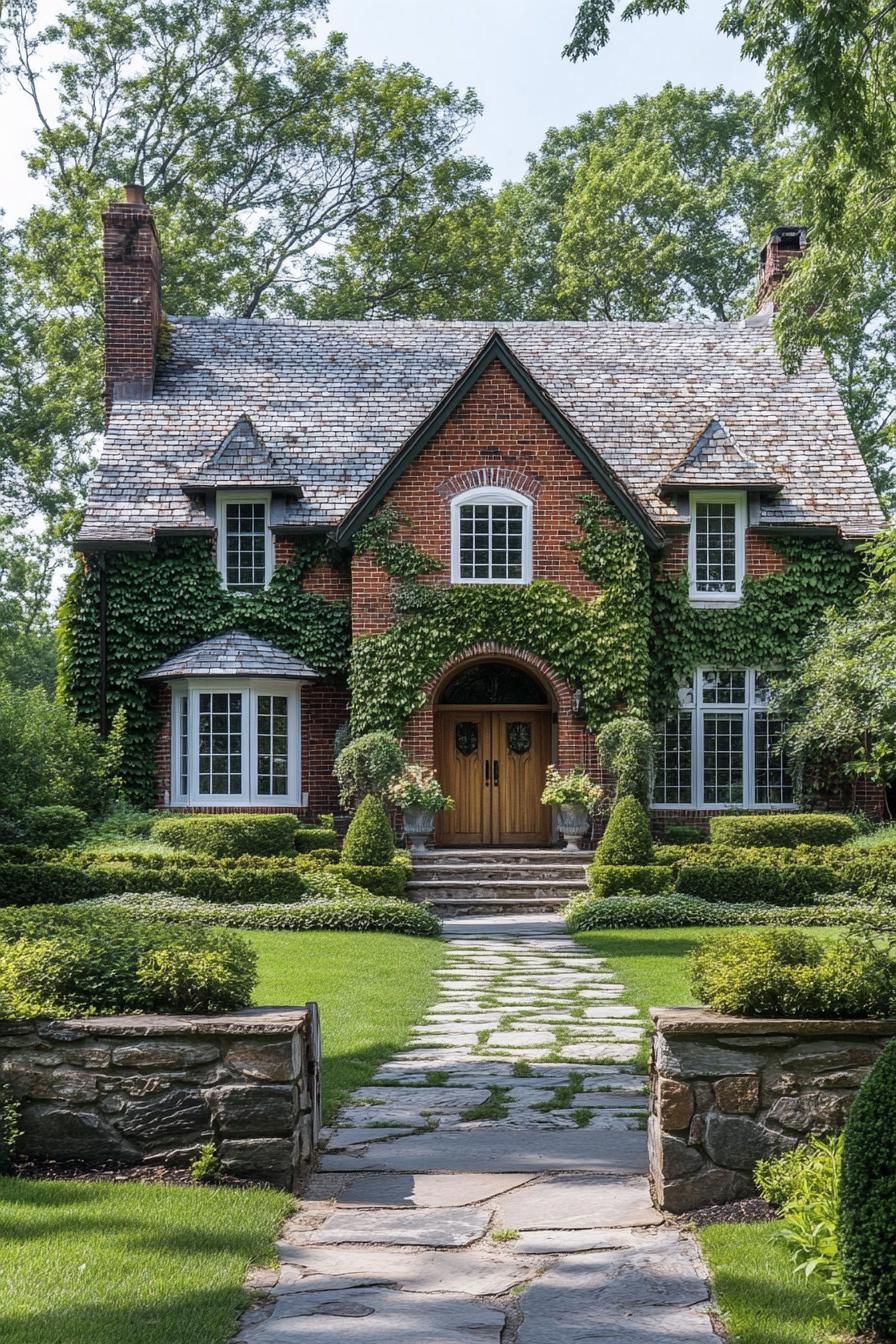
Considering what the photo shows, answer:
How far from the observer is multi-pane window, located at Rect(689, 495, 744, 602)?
949 inches

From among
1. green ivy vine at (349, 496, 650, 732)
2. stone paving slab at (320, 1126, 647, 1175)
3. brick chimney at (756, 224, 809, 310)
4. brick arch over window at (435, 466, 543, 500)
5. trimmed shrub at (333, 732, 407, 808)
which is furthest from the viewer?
brick chimney at (756, 224, 809, 310)

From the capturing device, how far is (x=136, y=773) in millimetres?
23406

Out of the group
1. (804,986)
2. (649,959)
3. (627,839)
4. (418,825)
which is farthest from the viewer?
Answer: (418,825)

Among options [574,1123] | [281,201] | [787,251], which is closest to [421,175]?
[281,201]

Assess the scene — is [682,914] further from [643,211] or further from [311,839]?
[643,211]

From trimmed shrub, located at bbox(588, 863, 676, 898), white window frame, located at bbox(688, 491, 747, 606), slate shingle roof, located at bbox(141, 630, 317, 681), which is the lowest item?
trimmed shrub, located at bbox(588, 863, 676, 898)

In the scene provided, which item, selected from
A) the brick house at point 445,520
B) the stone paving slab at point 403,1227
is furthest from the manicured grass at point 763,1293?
the brick house at point 445,520

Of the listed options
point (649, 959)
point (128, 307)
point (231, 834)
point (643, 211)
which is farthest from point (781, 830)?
point (643, 211)

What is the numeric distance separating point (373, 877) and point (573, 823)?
415 centimetres

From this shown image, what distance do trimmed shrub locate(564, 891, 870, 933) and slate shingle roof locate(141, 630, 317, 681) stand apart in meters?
6.98

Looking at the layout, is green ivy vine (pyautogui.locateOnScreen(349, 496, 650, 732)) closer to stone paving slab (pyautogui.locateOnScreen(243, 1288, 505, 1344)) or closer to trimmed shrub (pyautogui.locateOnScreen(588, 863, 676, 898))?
trimmed shrub (pyautogui.locateOnScreen(588, 863, 676, 898))

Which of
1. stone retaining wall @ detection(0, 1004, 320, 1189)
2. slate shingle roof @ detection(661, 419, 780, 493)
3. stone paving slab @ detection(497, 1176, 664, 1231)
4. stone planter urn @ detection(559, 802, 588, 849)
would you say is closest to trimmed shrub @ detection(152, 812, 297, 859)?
stone planter urn @ detection(559, 802, 588, 849)

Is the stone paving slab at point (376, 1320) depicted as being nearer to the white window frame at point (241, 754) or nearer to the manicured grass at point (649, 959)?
the manicured grass at point (649, 959)

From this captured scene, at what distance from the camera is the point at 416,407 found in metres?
25.9
